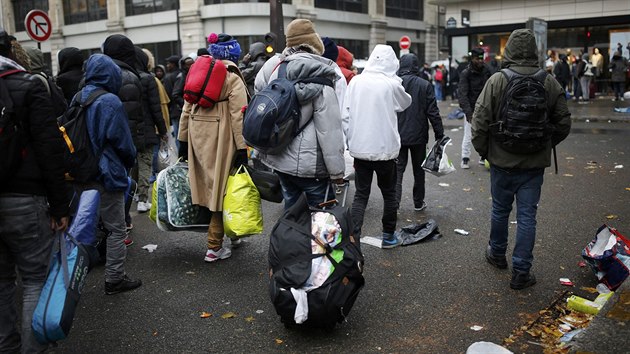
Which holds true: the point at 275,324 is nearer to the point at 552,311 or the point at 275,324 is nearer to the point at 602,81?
the point at 552,311

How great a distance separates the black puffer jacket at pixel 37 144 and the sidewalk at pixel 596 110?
16.7 metres

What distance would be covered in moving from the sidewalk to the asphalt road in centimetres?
1070

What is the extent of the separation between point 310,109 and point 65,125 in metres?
1.96

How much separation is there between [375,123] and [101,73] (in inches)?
97.4

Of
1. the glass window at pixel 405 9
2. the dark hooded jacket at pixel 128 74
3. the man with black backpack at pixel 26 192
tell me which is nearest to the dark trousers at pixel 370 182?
the dark hooded jacket at pixel 128 74

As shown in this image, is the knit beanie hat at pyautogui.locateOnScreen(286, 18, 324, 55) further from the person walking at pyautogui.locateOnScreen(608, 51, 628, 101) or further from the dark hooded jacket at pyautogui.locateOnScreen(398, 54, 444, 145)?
the person walking at pyautogui.locateOnScreen(608, 51, 628, 101)

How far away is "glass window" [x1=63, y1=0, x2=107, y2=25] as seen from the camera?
41.9 metres

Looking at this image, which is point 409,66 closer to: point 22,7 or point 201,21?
point 201,21

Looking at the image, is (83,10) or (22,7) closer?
(83,10)

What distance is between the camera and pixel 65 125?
444 centimetres

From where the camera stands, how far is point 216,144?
5250mm

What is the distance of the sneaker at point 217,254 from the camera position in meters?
5.52

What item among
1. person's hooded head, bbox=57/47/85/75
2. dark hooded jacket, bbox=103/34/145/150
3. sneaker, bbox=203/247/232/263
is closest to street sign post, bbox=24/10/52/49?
person's hooded head, bbox=57/47/85/75

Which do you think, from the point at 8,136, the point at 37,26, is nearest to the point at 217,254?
the point at 8,136
